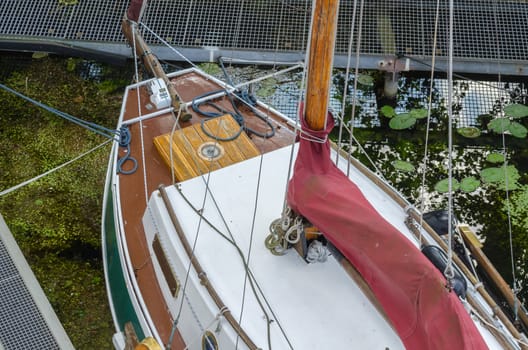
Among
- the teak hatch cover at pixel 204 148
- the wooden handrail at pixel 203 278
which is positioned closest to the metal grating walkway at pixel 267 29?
the teak hatch cover at pixel 204 148

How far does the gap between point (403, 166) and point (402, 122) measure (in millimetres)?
762

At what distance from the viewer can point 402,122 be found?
8.47 metres

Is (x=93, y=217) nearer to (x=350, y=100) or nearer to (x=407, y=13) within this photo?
(x=350, y=100)

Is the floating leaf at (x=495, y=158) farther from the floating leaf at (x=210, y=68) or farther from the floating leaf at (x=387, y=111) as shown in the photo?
the floating leaf at (x=210, y=68)

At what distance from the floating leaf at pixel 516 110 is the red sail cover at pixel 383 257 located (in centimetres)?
476

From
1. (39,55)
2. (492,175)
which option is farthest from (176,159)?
(39,55)

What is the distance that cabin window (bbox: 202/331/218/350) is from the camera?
15.6ft

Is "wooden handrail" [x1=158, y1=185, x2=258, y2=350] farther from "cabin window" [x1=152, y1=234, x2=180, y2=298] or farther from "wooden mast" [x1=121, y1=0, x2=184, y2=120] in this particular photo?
"wooden mast" [x1=121, y1=0, x2=184, y2=120]

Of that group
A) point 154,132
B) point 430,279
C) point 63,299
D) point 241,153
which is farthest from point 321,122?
point 63,299

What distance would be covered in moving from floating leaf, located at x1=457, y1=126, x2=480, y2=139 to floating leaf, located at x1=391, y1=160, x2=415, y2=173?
39.5 inches

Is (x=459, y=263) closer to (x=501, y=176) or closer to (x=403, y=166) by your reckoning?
(x=403, y=166)

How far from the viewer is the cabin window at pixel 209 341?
4.76m

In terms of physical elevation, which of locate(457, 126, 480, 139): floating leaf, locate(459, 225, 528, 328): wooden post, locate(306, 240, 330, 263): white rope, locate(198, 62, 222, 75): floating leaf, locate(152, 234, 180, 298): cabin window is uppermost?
locate(198, 62, 222, 75): floating leaf

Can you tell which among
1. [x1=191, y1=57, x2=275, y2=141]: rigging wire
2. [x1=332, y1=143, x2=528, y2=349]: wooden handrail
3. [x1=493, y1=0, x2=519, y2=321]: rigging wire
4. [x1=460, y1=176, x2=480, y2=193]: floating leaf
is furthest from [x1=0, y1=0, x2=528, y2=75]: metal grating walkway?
[x1=332, y1=143, x2=528, y2=349]: wooden handrail
